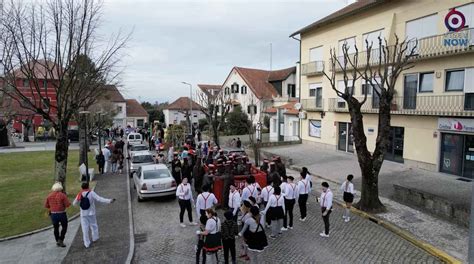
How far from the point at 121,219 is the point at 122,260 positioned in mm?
3342

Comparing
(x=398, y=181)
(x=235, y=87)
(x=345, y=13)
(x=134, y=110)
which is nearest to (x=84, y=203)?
(x=398, y=181)

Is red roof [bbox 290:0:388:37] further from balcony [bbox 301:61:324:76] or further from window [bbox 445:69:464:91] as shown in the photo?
window [bbox 445:69:464:91]

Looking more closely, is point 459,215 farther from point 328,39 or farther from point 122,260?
point 328,39

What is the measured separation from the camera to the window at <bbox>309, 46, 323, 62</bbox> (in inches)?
1100

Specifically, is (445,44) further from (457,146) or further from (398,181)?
(398,181)

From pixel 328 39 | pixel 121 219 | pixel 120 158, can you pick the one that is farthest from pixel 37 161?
pixel 328 39

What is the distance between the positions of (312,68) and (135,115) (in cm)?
4960

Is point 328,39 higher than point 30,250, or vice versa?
point 328,39

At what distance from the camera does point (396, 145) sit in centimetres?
2097

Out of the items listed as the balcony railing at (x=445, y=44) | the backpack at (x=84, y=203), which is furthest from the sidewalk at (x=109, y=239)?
the balcony railing at (x=445, y=44)

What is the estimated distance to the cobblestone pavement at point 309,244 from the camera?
8.40 metres

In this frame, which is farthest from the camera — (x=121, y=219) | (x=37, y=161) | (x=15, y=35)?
(x=37, y=161)

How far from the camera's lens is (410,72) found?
64.7 feet

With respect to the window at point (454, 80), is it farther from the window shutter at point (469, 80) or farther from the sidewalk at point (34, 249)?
the sidewalk at point (34, 249)
